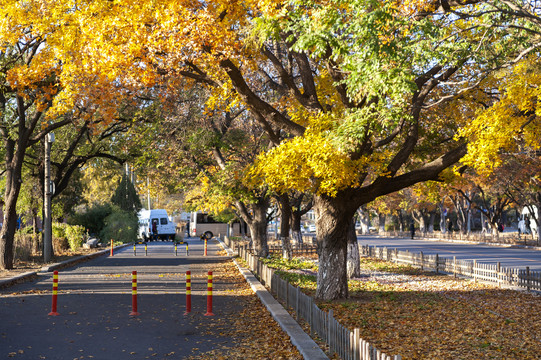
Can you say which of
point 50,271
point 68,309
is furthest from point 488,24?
point 50,271

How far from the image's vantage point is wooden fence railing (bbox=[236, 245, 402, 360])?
652 centimetres

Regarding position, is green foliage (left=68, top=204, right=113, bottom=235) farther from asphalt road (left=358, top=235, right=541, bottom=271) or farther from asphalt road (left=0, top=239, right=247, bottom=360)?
asphalt road (left=0, top=239, right=247, bottom=360)

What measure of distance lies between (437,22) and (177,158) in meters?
17.0

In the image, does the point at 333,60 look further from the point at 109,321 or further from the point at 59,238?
the point at 59,238

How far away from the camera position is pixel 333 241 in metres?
15.2

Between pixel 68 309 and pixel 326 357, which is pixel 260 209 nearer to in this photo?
pixel 68 309

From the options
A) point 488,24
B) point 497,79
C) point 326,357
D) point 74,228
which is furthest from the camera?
point 74,228

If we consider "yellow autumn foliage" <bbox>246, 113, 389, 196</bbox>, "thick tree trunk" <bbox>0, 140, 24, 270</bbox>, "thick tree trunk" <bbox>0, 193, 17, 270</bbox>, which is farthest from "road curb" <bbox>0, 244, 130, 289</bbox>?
"yellow autumn foliage" <bbox>246, 113, 389, 196</bbox>

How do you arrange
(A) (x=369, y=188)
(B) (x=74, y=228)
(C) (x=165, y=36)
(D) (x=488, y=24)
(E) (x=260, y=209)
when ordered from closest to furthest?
(D) (x=488, y=24) → (C) (x=165, y=36) → (A) (x=369, y=188) → (E) (x=260, y=209) → (B) (x=74, y=228)

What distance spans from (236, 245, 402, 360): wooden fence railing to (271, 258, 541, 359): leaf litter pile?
3.37ft

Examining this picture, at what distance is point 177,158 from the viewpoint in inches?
1093

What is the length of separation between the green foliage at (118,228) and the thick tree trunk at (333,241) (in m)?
37.7

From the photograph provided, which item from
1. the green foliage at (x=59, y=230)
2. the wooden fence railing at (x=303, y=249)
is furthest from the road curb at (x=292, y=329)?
the green foliage at (x=59, y=230)

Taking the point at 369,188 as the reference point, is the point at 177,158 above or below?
above
